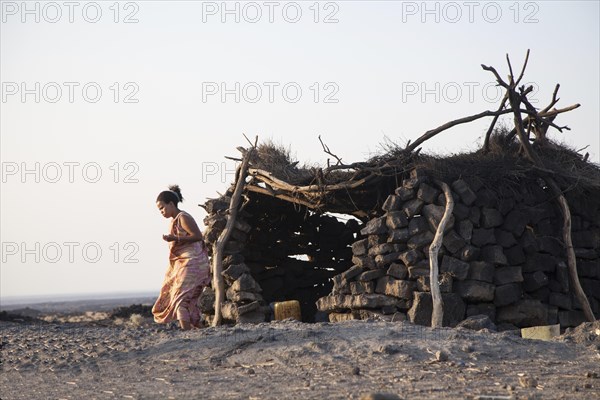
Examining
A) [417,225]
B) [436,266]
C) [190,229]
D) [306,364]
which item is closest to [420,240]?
[417,225]

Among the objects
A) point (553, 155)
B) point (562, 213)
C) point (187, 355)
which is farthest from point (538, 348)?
point (553, 155)

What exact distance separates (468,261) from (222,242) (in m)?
3.30

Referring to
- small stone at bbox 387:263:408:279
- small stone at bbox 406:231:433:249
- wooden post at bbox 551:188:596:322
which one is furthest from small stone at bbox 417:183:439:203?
wooden post at bbox 551:188:596:322

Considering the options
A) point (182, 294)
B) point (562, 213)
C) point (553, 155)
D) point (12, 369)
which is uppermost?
point (553, 155)

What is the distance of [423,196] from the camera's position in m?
9.90

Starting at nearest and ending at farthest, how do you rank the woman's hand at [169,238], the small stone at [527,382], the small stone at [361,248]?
1. the small stone at [527,382]
2. the woman's hand at [169,238]
3. the small stone at [361,248]

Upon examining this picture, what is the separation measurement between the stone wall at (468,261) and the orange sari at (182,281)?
1.66m

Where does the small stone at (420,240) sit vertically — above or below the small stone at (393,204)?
below

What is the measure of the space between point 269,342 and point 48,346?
249 centimetres

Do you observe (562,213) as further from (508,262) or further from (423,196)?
(423,196)

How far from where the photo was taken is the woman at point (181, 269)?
31.4ft

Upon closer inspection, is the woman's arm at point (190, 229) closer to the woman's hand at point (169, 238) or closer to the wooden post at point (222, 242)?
the woman's hand at point (169, 238)

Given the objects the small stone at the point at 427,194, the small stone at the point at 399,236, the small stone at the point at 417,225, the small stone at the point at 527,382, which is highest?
the small stone at the point at 427,194

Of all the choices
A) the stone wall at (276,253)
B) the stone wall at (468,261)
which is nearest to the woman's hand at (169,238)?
the stone wall at (276,253)
